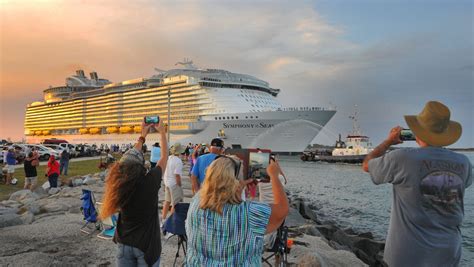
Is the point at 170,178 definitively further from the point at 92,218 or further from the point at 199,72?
the point at 199,72

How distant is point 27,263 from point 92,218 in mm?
1894

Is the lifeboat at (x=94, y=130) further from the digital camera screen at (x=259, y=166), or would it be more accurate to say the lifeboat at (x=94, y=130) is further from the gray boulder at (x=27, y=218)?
the digital camera screen at (x=259, y=166)

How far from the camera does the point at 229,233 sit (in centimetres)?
233

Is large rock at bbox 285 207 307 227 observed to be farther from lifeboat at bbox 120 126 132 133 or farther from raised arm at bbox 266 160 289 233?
lifeboat at bbox 120 126 132 133

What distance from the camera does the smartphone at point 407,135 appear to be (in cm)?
284

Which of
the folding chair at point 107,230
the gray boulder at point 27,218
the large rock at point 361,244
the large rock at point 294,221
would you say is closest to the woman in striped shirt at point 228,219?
the folding chair at point 107,230

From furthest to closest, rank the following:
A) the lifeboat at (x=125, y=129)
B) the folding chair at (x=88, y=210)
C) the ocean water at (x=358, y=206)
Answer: the lifeboat at (x=125, y=129) < the ocean water at (x=358, y=206) < the folding chair at (x=88, y=210)

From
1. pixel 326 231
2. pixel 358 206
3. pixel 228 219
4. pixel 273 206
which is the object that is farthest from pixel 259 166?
pixel 358 206

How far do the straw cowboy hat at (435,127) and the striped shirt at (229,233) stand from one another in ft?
4.39

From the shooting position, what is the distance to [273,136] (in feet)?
143

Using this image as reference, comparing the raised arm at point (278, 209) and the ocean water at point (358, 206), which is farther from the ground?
the raised arm at point (278, 209)

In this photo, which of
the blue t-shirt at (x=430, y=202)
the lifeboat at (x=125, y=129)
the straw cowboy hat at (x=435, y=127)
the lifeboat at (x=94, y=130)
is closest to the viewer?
the blue t-shirt at (x=430, y=202)

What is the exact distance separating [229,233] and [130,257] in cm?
120

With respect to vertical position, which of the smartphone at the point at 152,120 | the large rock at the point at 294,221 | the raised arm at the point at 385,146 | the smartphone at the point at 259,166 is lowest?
the large rock at the point at 294,221
